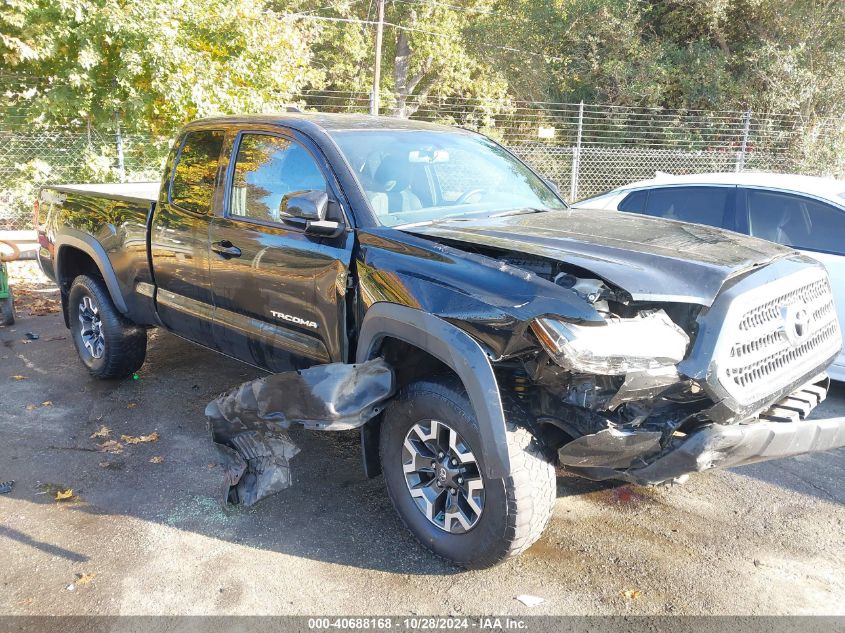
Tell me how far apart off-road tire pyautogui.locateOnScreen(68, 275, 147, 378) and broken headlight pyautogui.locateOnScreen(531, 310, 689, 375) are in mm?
3869

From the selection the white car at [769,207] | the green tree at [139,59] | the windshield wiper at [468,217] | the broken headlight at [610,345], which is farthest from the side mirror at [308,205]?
the green tree at [139,59]

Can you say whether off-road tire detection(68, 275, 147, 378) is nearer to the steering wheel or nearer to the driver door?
Answer: the driver door

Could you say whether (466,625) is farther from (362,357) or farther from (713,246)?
(713,246)

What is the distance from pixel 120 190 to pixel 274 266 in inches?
133

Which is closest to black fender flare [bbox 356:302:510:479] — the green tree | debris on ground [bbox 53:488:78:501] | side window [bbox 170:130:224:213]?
side window [bbox 170:130:224:213]

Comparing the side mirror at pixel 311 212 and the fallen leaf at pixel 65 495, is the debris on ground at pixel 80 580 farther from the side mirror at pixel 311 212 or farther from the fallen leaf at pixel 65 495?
the side mirror at pixel 311 212

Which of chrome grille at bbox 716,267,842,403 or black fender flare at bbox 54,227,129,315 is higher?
chrome grille at bbox 716,267,842,403

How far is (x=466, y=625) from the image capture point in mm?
2820

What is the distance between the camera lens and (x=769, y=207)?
5.51m

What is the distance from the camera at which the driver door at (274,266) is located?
3.55 meters

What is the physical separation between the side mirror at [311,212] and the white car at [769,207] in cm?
363

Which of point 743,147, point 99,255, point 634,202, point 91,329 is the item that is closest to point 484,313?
point 99,255

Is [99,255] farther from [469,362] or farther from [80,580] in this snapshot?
[469,362]

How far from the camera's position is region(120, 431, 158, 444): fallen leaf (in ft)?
15.0
